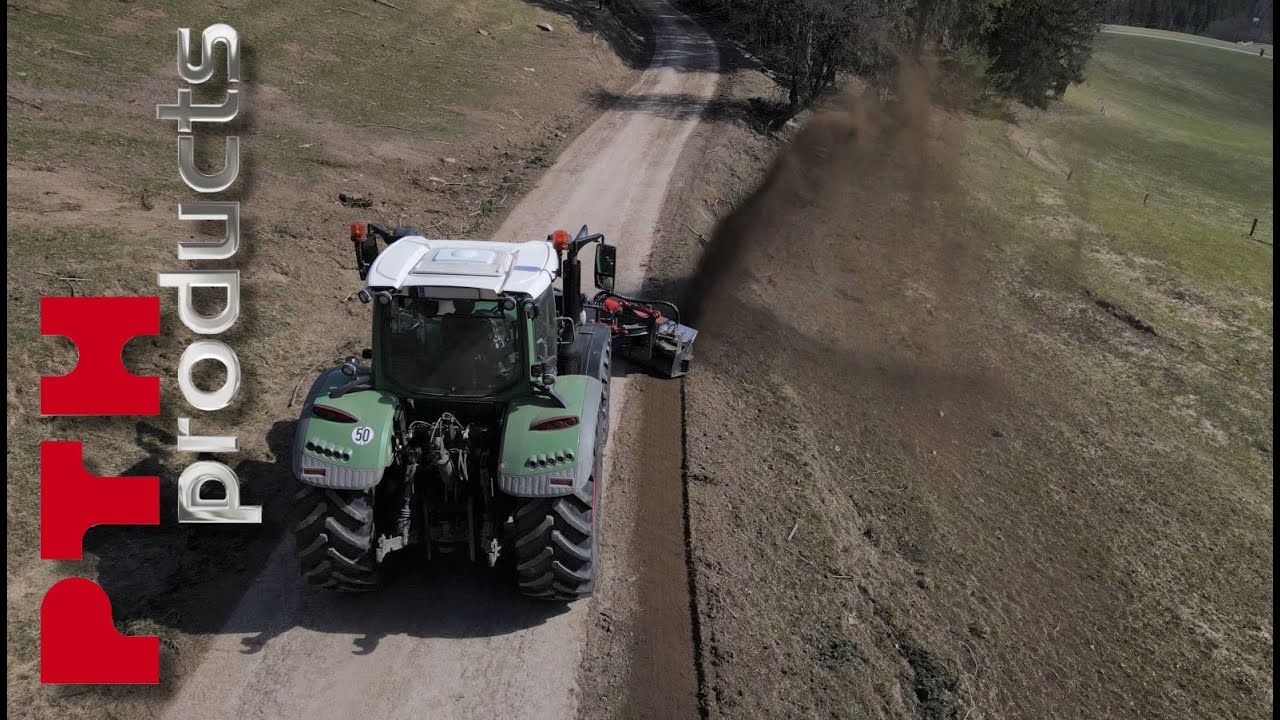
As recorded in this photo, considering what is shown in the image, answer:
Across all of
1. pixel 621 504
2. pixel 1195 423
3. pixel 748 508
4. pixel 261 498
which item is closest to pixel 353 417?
pixel 261 498

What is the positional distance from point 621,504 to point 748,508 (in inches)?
61.3

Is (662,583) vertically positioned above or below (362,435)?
below

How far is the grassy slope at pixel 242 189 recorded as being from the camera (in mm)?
8266

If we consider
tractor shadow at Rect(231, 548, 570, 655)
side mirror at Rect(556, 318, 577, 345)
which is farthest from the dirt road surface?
side mirror at Rect(556, 318, 577, 345)

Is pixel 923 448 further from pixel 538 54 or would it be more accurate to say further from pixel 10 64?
pixel 538 54

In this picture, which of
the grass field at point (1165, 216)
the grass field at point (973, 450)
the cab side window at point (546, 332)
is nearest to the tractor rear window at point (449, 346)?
the cab side window at point (546, 332)

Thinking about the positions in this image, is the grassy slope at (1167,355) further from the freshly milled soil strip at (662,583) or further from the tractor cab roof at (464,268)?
the tractor cab roof at (464,268)

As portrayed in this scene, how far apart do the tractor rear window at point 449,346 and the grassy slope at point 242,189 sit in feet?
8.67

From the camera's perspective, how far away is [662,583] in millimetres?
8664

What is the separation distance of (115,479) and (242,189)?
30.9 feet

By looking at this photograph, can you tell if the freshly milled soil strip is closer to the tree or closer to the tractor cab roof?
the tractor cab roof

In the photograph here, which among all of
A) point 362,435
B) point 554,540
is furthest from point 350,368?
point 554,540

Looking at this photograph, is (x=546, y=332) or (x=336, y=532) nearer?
(x=336, y=532)

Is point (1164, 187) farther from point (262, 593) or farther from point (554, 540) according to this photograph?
point (262, 593)
